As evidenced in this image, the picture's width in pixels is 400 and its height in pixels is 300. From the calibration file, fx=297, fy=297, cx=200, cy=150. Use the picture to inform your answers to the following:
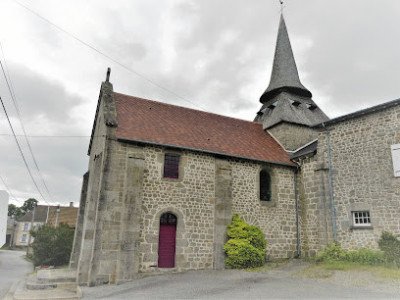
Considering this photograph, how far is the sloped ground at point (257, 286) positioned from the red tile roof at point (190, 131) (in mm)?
5680

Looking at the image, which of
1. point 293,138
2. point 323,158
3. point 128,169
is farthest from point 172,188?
point 293,138

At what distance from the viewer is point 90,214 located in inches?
481

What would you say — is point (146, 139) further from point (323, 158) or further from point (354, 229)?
point (354, 229)

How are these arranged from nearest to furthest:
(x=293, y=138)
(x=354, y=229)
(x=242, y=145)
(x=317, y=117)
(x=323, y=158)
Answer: (x=354, y=229), (x=323, y=158), (x=242, y=145), (x=293, y=138), (x=317, y=117)

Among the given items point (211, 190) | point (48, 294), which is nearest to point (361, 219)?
point (211, 190)

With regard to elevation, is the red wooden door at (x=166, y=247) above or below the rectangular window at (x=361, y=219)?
below

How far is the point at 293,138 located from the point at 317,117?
3.35 m

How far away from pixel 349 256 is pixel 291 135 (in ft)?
28.3

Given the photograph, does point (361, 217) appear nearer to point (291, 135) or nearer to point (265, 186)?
point (265, 186)

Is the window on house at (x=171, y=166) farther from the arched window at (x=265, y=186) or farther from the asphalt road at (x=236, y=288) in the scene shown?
the arched window at (x=265, y=186)

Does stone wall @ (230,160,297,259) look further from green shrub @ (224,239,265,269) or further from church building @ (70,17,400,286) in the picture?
green shrub @ (224,239,265,269)

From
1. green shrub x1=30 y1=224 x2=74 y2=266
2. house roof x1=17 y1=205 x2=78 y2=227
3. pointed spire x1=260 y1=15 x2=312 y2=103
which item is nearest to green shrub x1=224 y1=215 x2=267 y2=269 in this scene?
green shrub x1=30 y1=224 x2=74 y2=266

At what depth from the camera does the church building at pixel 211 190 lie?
38.8 feet

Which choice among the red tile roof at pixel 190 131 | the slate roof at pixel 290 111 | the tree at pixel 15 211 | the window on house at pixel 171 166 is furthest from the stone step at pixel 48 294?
the tree at pixel 15 211
